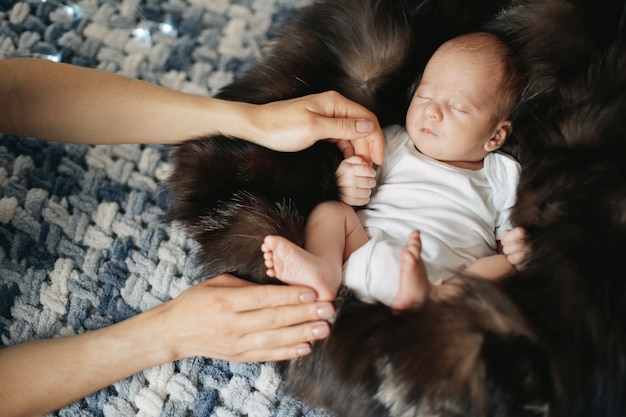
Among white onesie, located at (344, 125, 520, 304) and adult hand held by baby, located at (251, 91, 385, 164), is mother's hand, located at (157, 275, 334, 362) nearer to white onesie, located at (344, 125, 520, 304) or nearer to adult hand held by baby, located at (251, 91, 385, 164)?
white onesie, located at (344, 125, 520, 304)

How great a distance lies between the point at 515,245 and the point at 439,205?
0.16m

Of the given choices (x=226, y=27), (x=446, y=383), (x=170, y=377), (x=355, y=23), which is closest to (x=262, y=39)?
(x=226, y=27)

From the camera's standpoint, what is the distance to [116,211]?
114 cm

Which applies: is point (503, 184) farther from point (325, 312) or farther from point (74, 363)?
point (74, 363)

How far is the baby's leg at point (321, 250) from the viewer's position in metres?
0.80

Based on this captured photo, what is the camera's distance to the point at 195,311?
844mm

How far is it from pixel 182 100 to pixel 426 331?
526 millimetres

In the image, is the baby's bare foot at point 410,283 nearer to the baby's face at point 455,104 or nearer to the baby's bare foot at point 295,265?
the baby's bare foot at point 295,265

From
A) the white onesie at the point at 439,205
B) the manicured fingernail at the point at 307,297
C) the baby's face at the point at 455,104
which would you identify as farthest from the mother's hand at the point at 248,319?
the baby's face at the point at 455,104

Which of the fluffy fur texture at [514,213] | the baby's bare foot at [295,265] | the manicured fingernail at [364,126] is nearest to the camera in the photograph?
the fluffy fur texture at [514,213]

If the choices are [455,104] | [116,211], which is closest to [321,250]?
[455,104]

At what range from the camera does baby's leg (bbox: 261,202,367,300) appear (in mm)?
801

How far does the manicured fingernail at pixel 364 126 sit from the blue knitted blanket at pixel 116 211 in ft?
1.31

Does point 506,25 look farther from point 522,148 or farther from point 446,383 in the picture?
point 446,383
